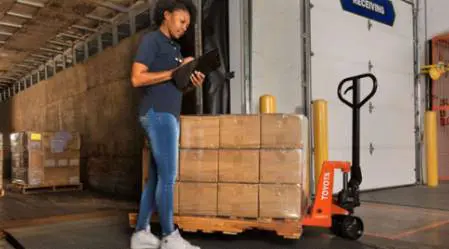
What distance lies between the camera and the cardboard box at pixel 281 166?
3.28m

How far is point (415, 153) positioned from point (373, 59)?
2.16 metres

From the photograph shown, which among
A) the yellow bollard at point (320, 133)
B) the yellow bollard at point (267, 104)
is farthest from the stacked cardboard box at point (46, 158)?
the yellow bollard at point (320, 133)

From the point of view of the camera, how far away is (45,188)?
27.9 feet

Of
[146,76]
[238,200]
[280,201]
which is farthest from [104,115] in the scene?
[146,76]

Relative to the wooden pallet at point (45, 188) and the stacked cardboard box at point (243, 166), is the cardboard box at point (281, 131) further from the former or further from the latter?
the wooden pallet at point (45, 188)

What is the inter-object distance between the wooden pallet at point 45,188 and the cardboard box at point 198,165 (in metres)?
5.87

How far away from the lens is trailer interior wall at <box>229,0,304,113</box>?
5094 millimetres

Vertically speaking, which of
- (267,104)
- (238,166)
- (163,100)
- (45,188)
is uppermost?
(267,104)

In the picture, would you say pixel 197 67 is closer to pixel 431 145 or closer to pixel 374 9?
pixel 374 9

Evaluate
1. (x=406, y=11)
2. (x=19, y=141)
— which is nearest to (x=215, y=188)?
(x=406, y=11)

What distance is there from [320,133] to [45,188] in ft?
20.3

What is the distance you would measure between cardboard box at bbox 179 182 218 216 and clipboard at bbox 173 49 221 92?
123 cm

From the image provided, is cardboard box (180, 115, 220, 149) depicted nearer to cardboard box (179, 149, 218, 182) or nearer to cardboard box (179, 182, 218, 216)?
cardboard box (179, 149, 218, 182)

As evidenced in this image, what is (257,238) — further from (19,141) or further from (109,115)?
(19,141)
